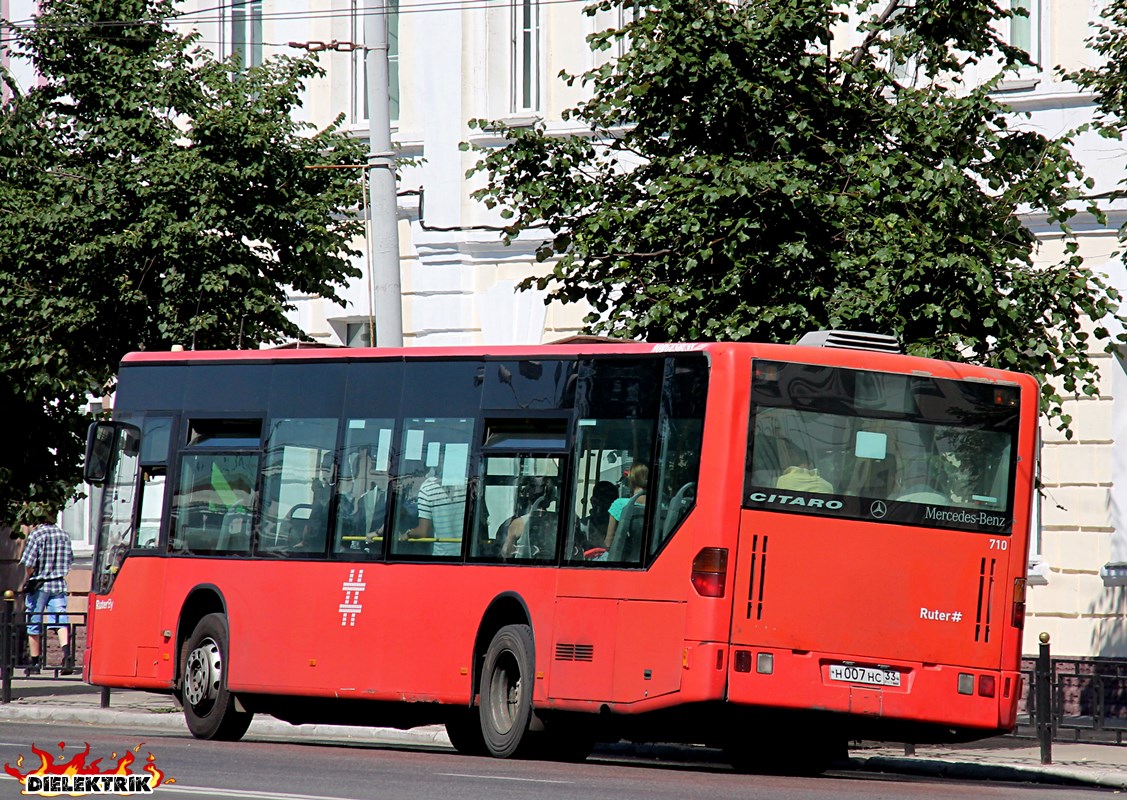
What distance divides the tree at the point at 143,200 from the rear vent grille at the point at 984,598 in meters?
9.86

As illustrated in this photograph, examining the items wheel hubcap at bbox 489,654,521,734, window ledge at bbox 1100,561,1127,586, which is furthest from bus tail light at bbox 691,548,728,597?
window ledge at bbox 1100,561,1127,586

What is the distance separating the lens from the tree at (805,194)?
57.5 feet

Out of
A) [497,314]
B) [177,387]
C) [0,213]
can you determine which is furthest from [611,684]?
[497,314]

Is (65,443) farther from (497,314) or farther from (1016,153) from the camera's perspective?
(1016,153)

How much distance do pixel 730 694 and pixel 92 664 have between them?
7451mm

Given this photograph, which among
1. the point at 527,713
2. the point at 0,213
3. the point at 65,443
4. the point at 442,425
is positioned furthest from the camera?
the point at 65,443

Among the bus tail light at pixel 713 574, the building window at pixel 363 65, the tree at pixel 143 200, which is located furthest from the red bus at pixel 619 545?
the building window at pixel 363 65

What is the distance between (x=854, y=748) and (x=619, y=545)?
5.10m

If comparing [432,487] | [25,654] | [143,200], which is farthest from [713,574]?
[25,654]

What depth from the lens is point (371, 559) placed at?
55.8 feet

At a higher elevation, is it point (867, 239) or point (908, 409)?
point (867, 239)

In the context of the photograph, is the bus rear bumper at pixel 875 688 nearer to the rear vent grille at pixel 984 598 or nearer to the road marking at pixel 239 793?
the rear vent grille at pixel 984 598

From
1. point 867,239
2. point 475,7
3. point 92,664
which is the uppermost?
point 475,7

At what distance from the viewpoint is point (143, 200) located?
22.6 metres
